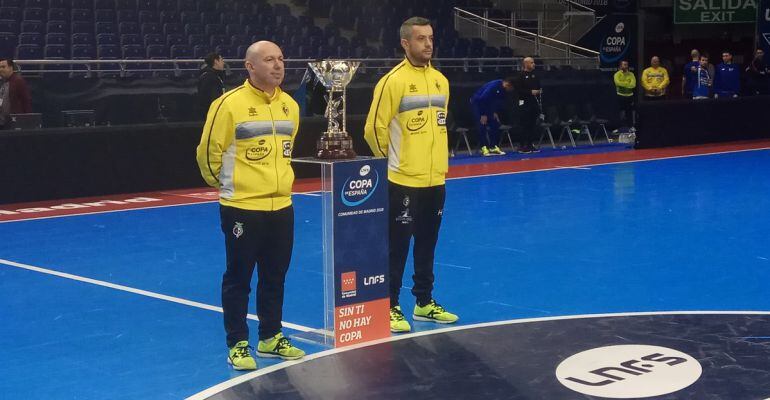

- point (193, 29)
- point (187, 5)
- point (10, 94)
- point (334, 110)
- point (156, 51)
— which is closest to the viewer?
point (334, 110)

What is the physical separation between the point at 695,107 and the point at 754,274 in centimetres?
1514

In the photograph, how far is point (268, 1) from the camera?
26.7 meters

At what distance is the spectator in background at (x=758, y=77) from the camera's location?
91.7 feet

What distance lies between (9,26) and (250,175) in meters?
15.4

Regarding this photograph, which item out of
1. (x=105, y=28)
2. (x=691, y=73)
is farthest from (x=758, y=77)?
(x=105, y=28)

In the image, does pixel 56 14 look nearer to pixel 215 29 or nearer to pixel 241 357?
pixel 215 29

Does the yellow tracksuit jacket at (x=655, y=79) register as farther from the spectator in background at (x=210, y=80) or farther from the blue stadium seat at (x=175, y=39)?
the spectator in background at (x=210, y=80)

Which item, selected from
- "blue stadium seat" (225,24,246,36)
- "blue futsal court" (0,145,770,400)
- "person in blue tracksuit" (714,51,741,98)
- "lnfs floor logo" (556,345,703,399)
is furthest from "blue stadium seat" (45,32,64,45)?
"person in blue tracksuit" (714,51,741,98)

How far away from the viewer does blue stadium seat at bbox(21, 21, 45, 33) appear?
20188mm

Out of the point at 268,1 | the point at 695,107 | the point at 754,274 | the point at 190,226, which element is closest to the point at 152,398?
the point at 754,274

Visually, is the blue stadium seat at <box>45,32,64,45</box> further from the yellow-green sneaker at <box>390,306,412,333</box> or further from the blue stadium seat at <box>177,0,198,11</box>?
the yellow-green sneaker at <box>390,306,412,333</box>

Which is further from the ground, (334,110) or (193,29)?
(193,29)

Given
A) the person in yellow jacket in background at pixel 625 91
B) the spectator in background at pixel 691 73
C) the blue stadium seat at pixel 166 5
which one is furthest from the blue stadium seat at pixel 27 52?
the spectator in background at pixel 691 73

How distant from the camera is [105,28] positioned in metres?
21.2
